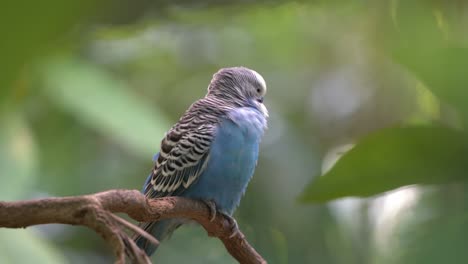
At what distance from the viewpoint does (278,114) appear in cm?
479

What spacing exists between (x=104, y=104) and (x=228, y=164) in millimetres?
1018

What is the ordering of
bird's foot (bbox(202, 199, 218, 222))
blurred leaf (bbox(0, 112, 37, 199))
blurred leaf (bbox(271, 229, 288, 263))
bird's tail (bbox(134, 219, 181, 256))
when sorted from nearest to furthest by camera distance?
blurred leaf (bbox(0, 112, 37, 199)) < bird's foot (bbox(202, 199, 218, 222)) < bird's tail (bbox(134, 219, 181, 256)) < blurred leaf (bbox(271, 229, 288, 263))

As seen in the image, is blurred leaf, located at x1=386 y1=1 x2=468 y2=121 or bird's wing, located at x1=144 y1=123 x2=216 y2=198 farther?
bird's wing, located at x1=144 y1=123 x2=216 y2=198

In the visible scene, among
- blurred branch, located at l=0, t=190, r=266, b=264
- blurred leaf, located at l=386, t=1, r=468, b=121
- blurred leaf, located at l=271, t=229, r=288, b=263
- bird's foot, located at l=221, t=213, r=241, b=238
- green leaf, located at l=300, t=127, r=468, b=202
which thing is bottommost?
blurred leaf, located at l=271, t=229, r=288, b=263

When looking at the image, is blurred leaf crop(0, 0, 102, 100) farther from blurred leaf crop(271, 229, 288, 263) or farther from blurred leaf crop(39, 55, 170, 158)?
blurred leaf crop(39, 55, 170, 158)

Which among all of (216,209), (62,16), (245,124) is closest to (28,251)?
(216,209)

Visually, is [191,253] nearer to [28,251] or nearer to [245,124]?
[245,124]

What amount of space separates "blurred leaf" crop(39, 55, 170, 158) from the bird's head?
453mm

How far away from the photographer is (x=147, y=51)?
4863mm

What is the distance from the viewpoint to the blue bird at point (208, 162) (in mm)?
2535

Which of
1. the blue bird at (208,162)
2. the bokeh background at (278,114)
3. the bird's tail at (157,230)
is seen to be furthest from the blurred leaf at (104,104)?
the bird's tail at (157,230)

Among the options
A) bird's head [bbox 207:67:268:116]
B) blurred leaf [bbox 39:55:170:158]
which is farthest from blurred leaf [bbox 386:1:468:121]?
blurred leaf [bbox 39:55:170:158]

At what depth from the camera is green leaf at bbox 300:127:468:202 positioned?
3.57 feet

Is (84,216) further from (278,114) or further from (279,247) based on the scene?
(278,114)
